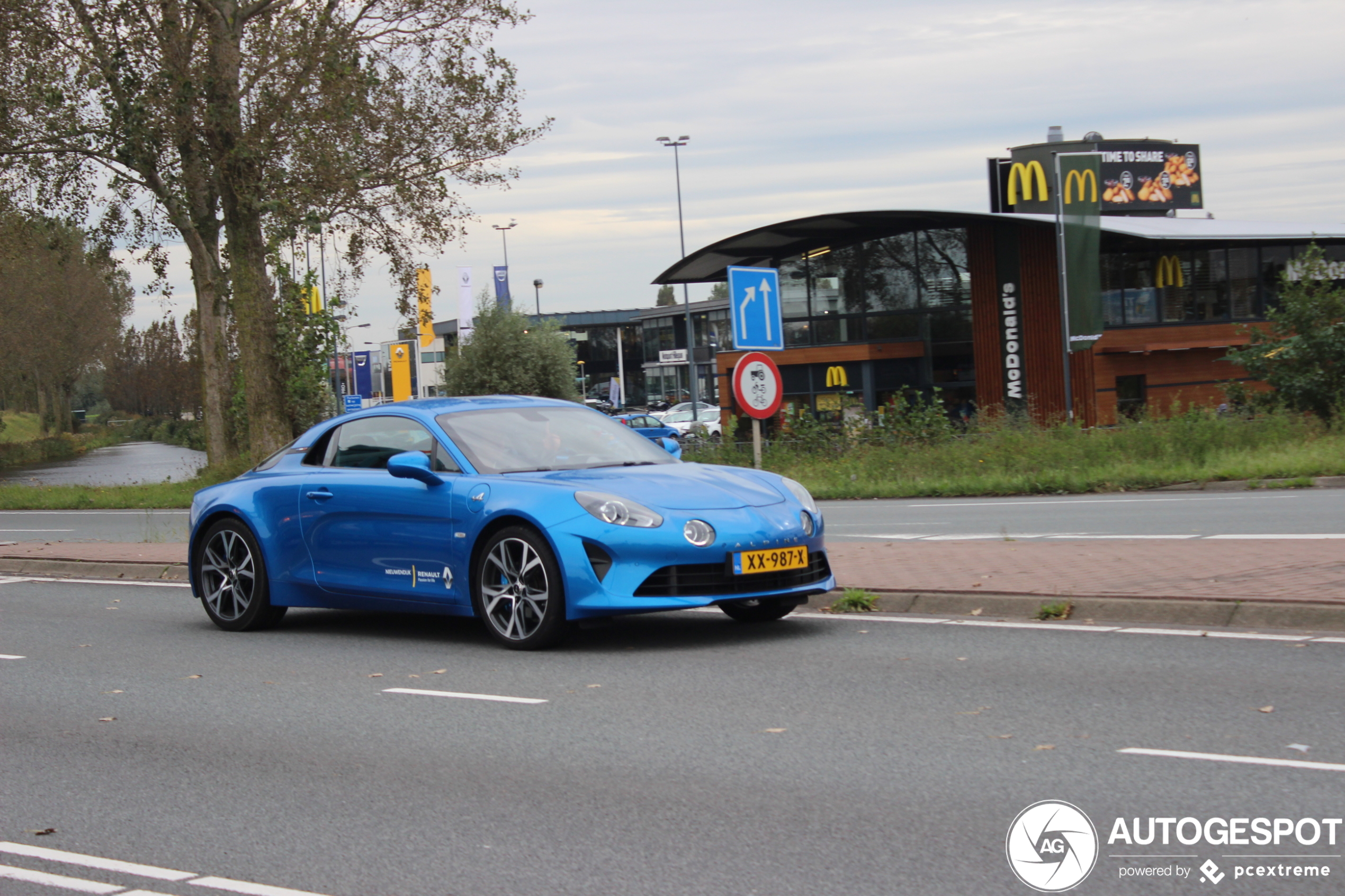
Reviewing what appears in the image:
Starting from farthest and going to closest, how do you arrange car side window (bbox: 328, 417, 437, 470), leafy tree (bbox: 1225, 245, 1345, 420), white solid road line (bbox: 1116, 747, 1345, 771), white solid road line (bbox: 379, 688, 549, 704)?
leafy tree (bbox: 1225, 245, 1345, 420) → car side window (bbox: 328, 417, 437, 470) → white solid road line (bbox: 379, 688, 549, 704) → white solid road line (bbox: 1116, 747, 1345, 771)

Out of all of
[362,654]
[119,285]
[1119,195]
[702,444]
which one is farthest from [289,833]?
[119,285]

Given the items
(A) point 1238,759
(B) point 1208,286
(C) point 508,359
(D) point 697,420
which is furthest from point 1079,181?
(C) point 508,359

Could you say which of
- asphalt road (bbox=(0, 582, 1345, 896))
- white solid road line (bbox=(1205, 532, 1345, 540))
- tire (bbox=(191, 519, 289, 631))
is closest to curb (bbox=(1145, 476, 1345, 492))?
white solid road line (bbox=(1205, 532, 1345, 540))

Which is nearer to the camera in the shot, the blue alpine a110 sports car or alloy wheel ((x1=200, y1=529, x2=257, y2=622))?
the blue alpine a110 sports car

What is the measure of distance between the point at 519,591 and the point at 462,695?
1098 millimetres

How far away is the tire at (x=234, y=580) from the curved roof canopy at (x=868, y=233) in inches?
1031

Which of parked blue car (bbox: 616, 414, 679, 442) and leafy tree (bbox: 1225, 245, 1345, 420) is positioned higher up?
leafy tree (bbox: 1225, 245, 1345, 420)

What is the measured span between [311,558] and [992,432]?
16.7 m

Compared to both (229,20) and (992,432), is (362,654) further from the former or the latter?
(229,20)

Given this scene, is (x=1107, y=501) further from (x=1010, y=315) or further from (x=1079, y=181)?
(x=1010, y=315)

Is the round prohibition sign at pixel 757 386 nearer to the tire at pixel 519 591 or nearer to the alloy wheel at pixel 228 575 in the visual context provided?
the alloy wheel at pixel 228 575

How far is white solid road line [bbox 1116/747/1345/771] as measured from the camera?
194 inches

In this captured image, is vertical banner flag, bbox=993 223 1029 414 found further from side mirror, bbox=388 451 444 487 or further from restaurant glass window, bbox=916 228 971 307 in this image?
side mirror, bbox=388 451 444 487

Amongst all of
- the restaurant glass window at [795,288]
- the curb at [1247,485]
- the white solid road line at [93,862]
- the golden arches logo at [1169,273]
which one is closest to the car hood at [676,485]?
the white solid road line at [93,862]
